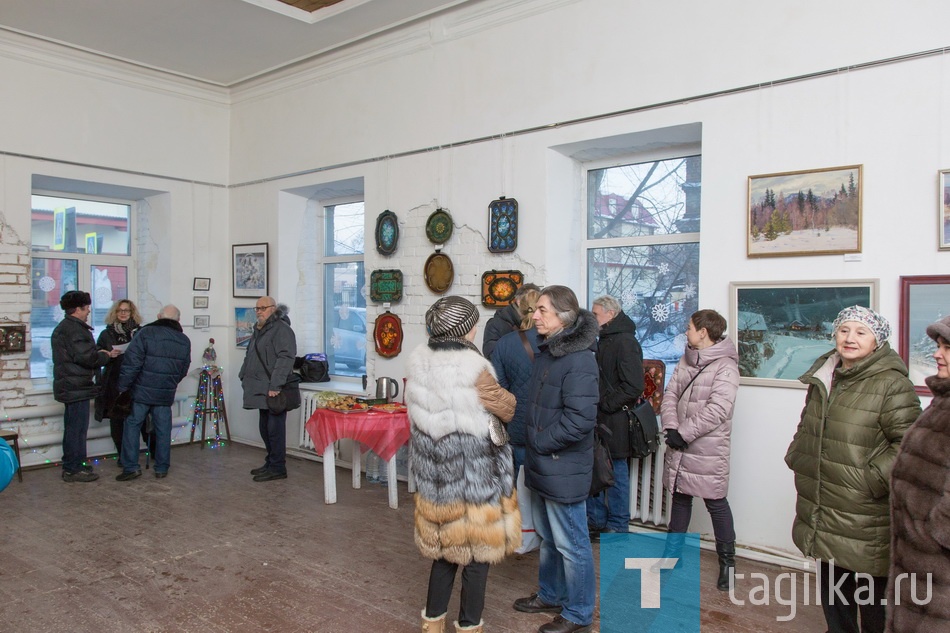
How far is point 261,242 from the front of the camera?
7973mm

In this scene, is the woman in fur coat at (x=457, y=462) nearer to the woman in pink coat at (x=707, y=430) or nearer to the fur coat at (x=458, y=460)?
the fur coat at (x=458, y=460)

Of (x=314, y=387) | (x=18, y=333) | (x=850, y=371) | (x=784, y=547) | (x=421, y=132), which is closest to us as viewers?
(x=850, y=371)

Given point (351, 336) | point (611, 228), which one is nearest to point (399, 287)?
point (351, 336)

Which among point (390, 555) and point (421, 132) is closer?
point (390, 555)

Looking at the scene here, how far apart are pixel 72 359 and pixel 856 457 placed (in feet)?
19.7

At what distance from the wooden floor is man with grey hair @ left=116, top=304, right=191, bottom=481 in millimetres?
329

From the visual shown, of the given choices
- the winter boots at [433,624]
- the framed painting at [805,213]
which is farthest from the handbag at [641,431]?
the winter boots at [433,624]

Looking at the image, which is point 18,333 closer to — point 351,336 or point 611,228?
point 351,336

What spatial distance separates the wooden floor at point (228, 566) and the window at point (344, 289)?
177 centimetres

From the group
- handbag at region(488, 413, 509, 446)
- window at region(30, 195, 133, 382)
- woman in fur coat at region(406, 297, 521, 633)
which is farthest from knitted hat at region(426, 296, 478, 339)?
window at region(30, 195, 133, 382)

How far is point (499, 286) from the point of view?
226 inches

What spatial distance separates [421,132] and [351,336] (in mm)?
2365

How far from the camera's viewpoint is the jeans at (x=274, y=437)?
6383 millimetres

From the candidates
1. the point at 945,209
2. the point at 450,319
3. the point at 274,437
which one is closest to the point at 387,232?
the point at 274,437
